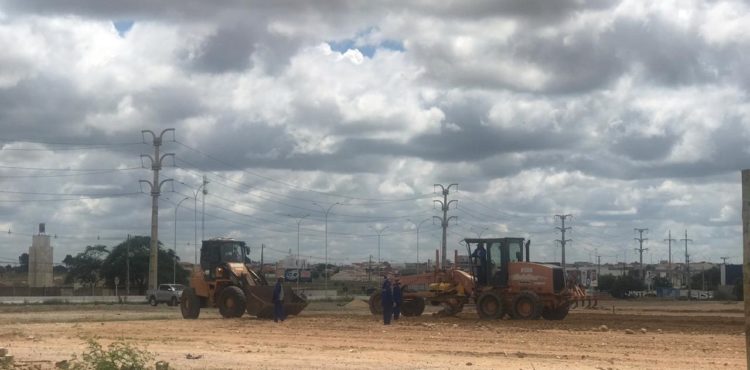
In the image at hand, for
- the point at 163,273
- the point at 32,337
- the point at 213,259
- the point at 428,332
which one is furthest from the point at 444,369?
the point at 163,273

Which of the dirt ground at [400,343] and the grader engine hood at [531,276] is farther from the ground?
the grader engine hood at [531,276]

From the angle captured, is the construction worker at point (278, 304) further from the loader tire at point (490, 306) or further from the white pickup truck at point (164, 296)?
the white pickup truck at point (164, 296)

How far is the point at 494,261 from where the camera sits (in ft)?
127

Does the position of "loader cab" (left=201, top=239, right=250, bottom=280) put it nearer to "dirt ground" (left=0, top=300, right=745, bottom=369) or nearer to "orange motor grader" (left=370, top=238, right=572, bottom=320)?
"dirt ground" (left=0, top=300, right=745, bottom=369)

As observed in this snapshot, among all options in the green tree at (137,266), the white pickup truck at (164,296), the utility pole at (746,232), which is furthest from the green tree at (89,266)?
the utility pole at (746,232)

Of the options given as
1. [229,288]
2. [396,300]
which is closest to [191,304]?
[229,288]

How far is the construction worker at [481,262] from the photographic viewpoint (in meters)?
38.8

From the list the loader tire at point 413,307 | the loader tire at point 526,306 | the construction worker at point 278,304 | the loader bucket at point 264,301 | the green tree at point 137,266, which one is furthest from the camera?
the green tree at point 137,266

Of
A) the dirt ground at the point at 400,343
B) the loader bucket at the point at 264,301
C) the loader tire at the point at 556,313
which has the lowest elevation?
the dirt ground at the point at 400,343

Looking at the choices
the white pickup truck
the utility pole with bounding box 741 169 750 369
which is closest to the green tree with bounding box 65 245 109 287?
the white pickup truck

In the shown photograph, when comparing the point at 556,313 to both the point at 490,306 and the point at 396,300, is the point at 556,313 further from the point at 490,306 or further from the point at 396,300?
the point at 396,300

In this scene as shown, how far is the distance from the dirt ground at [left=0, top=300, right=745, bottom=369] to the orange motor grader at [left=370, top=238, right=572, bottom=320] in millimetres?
981

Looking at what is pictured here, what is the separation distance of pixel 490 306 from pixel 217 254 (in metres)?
10.7

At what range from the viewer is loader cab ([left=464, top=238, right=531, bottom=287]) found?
38.6m
